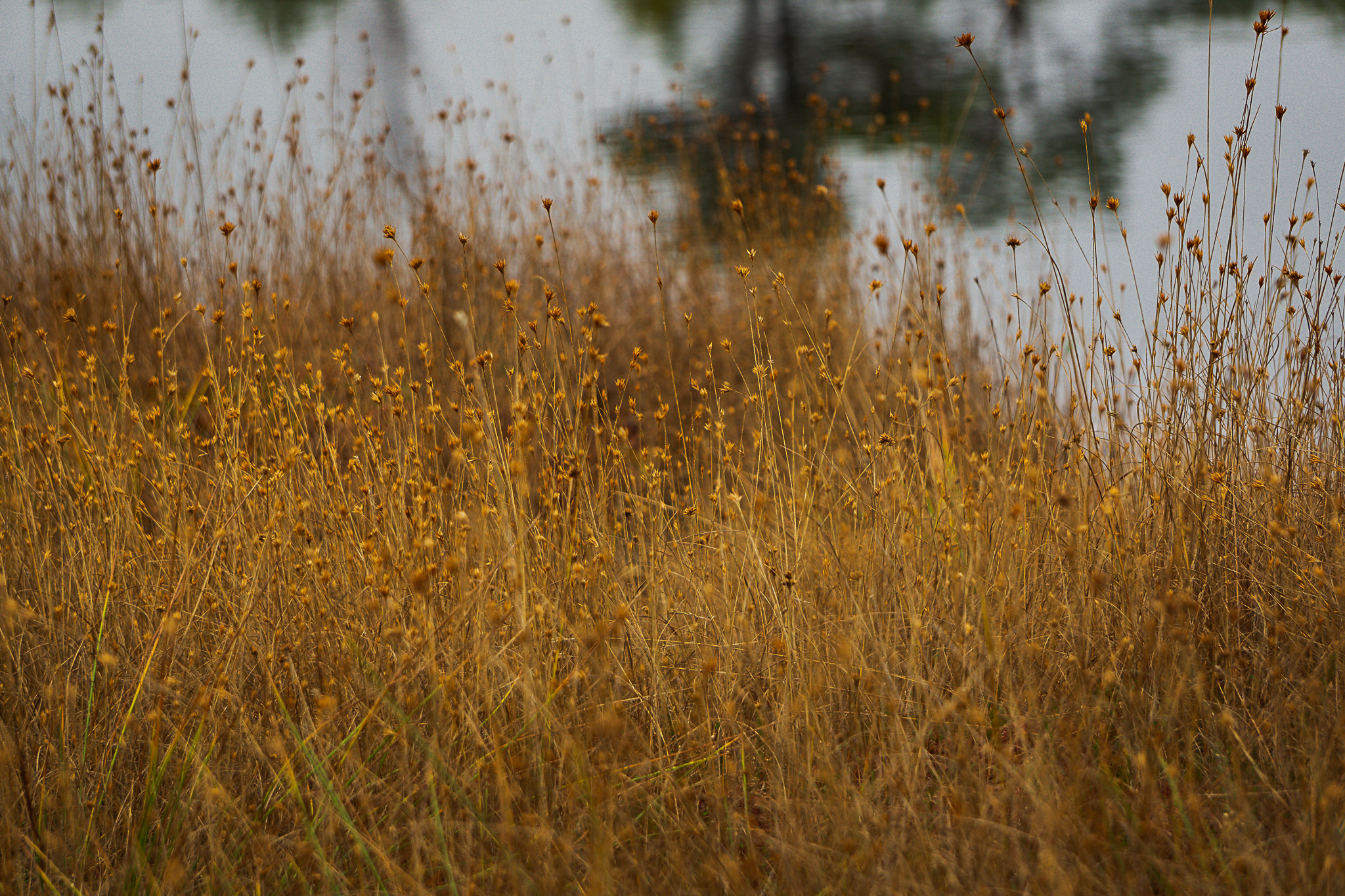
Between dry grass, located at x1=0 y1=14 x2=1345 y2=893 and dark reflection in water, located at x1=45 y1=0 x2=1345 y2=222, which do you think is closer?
dry grass, located at x1=0 y1=14 x2=1345 y2=893

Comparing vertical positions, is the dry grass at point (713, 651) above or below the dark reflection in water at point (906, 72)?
below

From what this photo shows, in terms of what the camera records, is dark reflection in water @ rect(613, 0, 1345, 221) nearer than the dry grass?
No

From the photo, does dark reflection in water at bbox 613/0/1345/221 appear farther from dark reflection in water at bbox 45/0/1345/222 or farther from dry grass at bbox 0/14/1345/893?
dry grass at bbox 0/14/1345/893

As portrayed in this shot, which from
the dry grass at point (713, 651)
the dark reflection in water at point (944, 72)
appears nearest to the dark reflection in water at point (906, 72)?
the dark reflection in water at point (944, 72)

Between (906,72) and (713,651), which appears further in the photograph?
(906,72)

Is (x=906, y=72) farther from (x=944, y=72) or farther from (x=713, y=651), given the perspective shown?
(x=713, y=651)

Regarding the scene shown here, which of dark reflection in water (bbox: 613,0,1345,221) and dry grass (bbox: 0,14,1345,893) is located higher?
dark reflection in water (bbox: 613,0,1345,221)

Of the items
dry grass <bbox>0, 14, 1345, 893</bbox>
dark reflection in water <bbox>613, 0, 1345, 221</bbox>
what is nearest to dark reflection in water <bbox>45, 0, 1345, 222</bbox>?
dark reflection in water <bbox>613, 0, 1345, 221</bbox>

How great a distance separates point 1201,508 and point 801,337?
333cm

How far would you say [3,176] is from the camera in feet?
15.0

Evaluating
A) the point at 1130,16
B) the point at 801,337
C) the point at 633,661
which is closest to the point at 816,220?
the point at 801,337

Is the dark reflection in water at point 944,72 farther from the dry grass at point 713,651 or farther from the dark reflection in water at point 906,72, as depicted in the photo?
the dry grass at point 713,651

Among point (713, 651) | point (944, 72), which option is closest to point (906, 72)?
point (944, 72)

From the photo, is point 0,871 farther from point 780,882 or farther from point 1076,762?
point 1076,762
